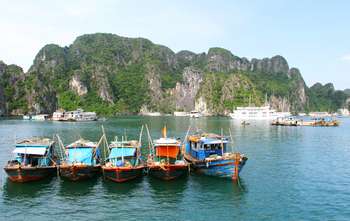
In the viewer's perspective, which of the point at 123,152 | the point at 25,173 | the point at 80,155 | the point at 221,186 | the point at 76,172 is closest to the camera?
the point at 221,186

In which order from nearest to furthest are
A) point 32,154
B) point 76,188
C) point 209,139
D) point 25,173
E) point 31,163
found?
point 76,188
point 25,173
point 32,154
point 31,163
point 209,139

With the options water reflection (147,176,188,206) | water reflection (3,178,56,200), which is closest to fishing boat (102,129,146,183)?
water reflection (147,176,188,206)

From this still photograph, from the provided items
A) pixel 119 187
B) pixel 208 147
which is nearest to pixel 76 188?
pixel 119 187

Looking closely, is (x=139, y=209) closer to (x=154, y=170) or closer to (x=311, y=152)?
(x=154, y=170)

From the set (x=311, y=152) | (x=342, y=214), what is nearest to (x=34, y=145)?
(x=342, y=214)

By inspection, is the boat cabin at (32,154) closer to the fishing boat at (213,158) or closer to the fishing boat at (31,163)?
the fishing boat at (31,163)

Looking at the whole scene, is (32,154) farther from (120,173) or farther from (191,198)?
(191,198)

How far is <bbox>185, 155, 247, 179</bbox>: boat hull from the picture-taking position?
42812mm

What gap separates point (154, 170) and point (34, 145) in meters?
16.8

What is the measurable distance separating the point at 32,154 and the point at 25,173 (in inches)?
130

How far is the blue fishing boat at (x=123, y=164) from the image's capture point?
4147cm

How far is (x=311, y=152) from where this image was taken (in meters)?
72.4

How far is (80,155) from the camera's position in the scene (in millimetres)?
45406

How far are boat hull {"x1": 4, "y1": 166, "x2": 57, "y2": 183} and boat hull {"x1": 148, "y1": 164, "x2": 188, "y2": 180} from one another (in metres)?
14.0
